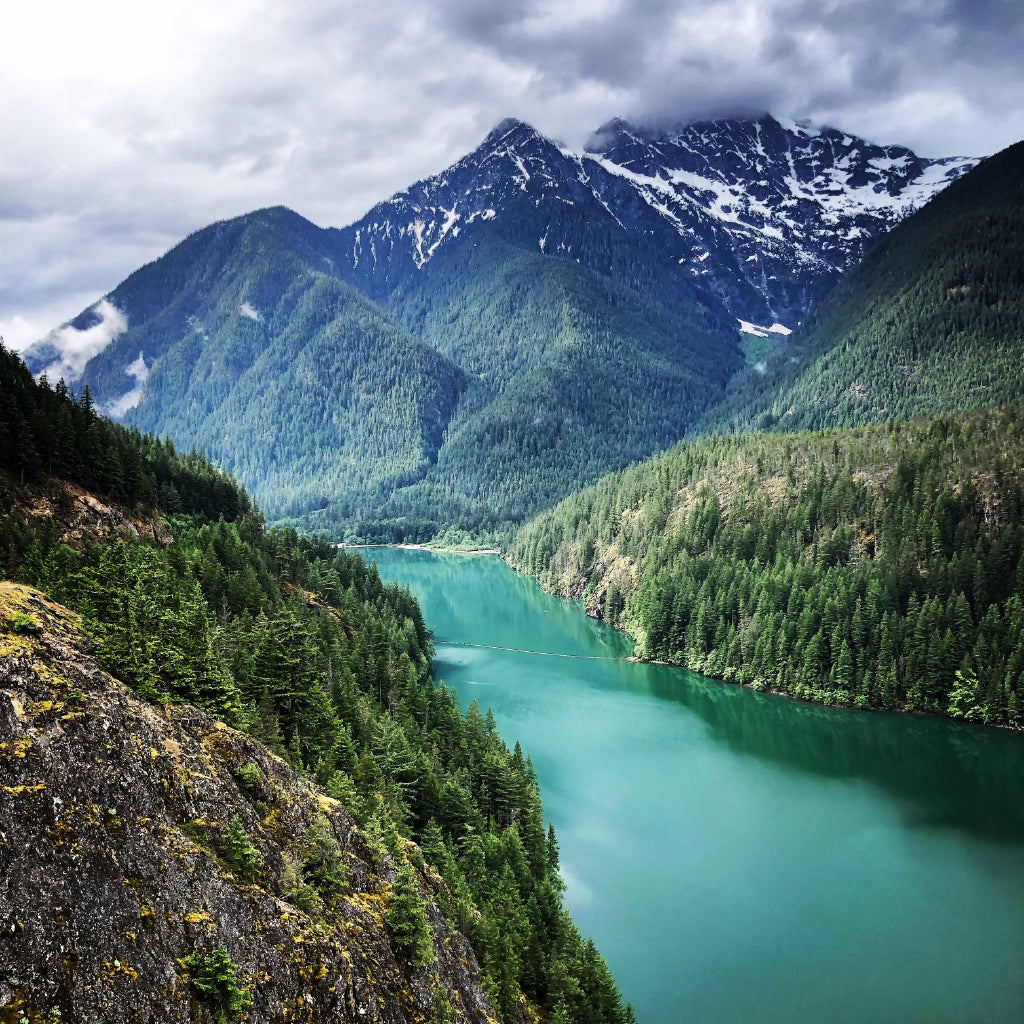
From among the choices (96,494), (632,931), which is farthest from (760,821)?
(96,494)

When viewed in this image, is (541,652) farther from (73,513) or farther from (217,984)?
(217,984)

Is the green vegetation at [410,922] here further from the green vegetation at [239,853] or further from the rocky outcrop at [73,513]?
the rocky outcrop at [73,513]

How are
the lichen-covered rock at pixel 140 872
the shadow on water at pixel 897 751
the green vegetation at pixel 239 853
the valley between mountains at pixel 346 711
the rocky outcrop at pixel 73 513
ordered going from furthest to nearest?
the shadow on water at pixel 897 751 < the rocky outcrop at pixel 73 513 < the green vegetation at pixel 239 853 < the valley between mountains at pixel 346 711 < the lichen-covered rock at pixel 140 872

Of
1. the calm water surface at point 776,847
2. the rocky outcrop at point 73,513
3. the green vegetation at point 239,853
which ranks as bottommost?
the calm water surface at point 776,847

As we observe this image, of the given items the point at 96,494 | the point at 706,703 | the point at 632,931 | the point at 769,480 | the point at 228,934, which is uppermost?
the point at 769,480

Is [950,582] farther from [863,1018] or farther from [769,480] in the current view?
[863,1018]

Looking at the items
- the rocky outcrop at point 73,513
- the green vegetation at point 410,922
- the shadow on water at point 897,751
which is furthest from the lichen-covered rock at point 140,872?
the shadow on water at point 897,751

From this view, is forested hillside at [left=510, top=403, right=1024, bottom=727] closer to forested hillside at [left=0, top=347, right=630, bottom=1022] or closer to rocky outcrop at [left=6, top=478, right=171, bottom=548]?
forested hillside at [left=0, top=347, right=630, bottom=1022]
